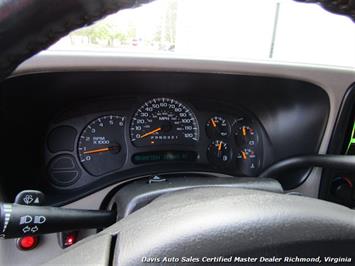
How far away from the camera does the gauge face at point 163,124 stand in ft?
4.86

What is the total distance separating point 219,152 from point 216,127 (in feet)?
0.32

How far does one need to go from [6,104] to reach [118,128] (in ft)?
1.37

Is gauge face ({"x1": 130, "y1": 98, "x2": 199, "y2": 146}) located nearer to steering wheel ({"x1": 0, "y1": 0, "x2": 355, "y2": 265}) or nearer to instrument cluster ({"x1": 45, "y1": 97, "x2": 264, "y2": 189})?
instrument cluster ({"x1": 45, "y1": 97, "x2": 264, "y2": 189})

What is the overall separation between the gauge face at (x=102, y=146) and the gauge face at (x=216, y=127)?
0.34m

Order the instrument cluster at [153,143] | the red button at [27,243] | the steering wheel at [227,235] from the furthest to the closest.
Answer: the instrument cluster at [153,143]
the red button at [27,243]
the steering wheel at [227,235]

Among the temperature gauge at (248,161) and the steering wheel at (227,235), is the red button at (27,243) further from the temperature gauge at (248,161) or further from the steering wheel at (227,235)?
the temperature gauge at (248,161)

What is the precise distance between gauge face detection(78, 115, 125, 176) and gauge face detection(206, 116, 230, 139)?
343mm

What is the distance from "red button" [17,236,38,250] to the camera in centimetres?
118

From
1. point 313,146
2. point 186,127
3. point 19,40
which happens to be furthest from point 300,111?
point 19,40

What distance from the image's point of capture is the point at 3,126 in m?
1.15

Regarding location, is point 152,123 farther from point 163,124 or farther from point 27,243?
point 27,243

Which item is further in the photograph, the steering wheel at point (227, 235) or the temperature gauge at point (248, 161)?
the temperature gauge at point (248, 161)

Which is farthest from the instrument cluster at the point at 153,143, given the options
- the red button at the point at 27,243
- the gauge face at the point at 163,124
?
the red button at the point at 27,243

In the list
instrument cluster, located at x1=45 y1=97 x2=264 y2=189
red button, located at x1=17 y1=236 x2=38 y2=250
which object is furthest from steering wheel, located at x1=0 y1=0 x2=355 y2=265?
instrument cluster, located at x1=45 y1=97 x2=264 y2=189
